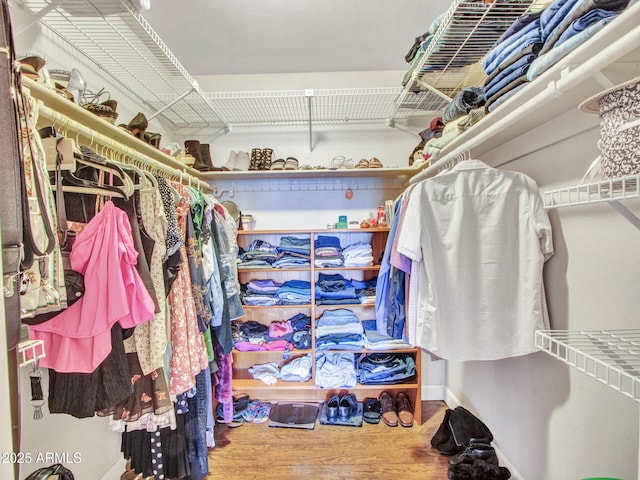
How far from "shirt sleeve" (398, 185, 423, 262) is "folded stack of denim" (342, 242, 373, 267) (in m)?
0.89

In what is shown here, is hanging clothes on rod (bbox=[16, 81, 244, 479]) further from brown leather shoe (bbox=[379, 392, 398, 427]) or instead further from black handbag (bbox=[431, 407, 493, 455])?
black handbag (bbox=[431, 407, 493, 455])

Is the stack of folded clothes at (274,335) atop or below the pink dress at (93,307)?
below

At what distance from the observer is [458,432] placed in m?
1.69

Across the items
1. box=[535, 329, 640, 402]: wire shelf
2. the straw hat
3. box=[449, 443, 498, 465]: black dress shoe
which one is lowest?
box=[449, 443, 498, 465]: black dress shoe

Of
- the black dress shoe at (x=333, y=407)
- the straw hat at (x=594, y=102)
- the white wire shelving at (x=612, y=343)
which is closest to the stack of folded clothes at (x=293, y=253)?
the black dress shoe at (x=333, y=407)

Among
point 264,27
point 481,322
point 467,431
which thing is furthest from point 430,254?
point 264,27

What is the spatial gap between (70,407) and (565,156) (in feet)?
6.14

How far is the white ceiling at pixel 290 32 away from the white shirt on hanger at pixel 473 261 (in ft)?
3.64

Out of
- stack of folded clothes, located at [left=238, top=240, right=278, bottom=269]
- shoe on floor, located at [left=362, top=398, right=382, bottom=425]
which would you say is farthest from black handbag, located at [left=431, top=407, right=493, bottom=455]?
stack of folded clothes, located at [left=238, top=240, right=278, bottom=269]

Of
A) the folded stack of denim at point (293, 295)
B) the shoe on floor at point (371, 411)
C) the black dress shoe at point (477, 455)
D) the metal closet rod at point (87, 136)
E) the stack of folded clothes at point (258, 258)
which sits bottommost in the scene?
the shoe on floor at point (371, 411)

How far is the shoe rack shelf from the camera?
210 centimetres

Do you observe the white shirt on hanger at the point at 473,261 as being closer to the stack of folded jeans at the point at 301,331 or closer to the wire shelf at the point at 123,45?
the stack of folded jeans at the point at 301,331

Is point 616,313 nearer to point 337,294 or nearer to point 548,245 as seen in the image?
point 548,245

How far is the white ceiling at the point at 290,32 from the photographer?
1623mm
